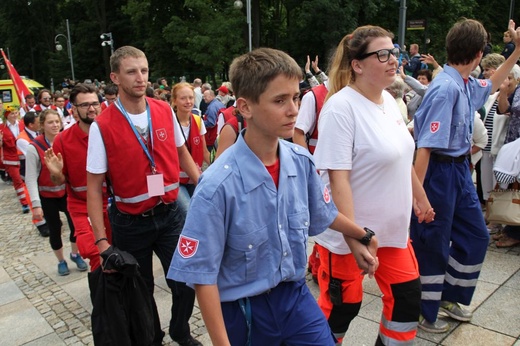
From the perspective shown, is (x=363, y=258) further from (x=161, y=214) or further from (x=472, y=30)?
(x=472, y=30)

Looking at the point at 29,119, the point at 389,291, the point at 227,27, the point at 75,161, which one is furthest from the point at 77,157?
the point at 227,27

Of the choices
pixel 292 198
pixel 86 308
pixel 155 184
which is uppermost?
pixel 292 198

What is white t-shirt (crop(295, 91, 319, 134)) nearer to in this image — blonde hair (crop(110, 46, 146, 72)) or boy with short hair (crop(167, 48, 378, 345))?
blonde hair (crop(110, 46, 146, 72))

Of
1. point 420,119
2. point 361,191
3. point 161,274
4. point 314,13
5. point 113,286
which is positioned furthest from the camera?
point 314,13

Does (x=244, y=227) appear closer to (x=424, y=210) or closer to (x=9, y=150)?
(x=424, y=210)

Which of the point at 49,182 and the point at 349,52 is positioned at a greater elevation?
the point at 349,52

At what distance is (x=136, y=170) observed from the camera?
3154mm

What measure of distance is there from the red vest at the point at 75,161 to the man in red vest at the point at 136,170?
65cm

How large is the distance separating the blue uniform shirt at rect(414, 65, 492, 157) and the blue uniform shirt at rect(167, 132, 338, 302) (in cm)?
144

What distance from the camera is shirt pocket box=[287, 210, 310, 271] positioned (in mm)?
1985

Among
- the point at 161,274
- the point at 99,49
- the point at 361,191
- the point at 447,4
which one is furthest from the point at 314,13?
the point at 361,191

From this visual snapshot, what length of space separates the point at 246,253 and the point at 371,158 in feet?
3.19

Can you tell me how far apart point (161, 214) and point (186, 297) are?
0.64 metres

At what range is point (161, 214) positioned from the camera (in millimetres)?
3332
